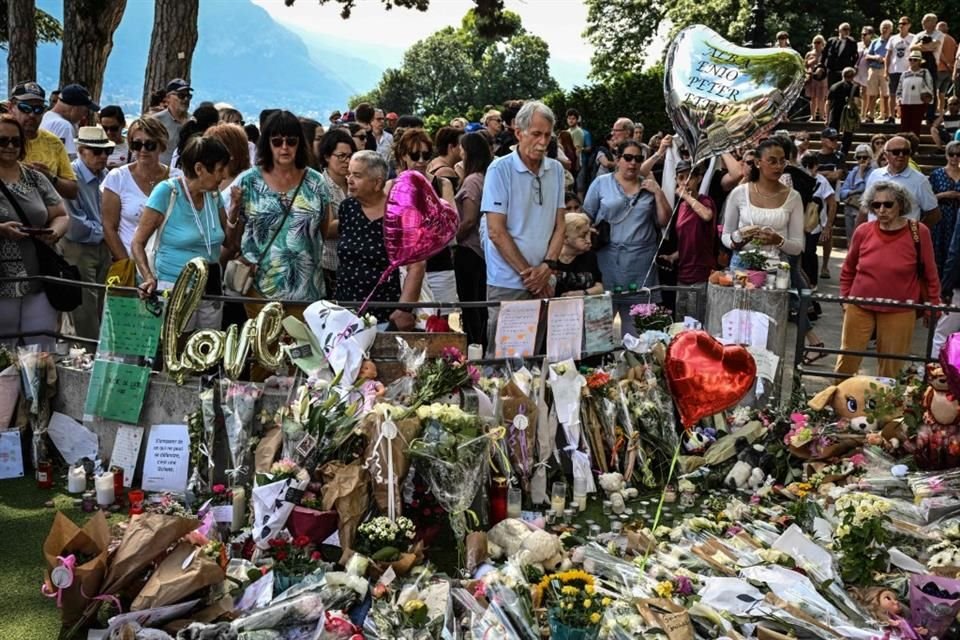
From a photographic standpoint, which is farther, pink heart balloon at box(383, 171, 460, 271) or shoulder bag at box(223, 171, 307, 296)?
shoulder bag at box(223, 171, 307, 296)

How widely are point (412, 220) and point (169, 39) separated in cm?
908

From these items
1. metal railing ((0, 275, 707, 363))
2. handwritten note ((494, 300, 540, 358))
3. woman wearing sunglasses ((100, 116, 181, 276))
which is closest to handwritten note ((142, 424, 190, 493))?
metal railing ((0, 275, 707, 363))

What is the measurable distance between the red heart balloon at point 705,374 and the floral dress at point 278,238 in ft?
6.96

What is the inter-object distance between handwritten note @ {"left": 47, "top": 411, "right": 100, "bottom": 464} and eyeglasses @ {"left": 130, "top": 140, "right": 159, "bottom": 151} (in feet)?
5.51

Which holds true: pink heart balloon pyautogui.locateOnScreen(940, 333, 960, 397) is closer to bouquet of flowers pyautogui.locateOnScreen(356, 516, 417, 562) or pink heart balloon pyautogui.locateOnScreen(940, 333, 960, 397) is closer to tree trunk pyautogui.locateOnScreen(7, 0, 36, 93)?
bouquet of flowers pyautogui.locateOnScreen(356, 516, 417, 562)

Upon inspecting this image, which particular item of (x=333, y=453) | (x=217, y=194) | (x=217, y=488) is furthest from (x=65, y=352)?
(x=333, y=453)

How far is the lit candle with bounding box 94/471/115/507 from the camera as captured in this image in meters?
5.22

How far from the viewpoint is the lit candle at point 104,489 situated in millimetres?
5219

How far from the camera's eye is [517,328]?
5762 millimetres

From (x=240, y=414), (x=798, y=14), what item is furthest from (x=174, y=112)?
(x=798, y=14)

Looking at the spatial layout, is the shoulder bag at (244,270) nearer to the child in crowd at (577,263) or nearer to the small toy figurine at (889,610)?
the child in crowd at (577,263)

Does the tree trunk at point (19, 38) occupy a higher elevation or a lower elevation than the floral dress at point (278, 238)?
higher

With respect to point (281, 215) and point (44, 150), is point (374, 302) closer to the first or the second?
point (281, 215)

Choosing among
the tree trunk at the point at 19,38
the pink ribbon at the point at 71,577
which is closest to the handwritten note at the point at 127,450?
the pink ribbon at the point at 71,577
